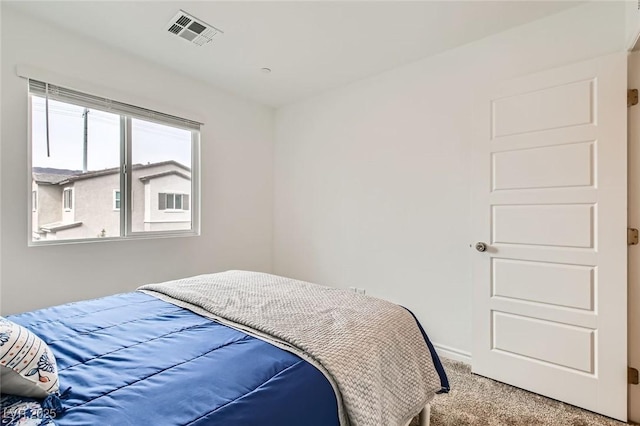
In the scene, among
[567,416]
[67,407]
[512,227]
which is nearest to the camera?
[67,407]

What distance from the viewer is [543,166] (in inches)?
77.0

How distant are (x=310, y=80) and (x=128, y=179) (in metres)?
1.90

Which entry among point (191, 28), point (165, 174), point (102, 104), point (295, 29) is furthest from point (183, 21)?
point (165, 174)

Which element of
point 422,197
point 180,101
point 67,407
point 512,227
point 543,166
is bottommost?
point 67,407

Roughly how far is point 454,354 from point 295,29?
2.73m

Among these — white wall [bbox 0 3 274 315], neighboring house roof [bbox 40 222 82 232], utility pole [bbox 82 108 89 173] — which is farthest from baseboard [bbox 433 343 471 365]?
utility pole [bbox 82 108 89 173]

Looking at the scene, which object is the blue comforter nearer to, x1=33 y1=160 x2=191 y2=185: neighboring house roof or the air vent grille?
x1=33 y1=160 x2=191 y2=185: neighboring house roof

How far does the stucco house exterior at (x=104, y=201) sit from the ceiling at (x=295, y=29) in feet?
3.34

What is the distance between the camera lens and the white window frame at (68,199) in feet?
7.50

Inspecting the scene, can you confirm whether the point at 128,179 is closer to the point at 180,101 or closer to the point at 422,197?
the point at 180,101

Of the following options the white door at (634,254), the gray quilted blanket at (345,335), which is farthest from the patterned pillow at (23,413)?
the white door at (634,254)

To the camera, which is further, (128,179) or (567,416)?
(128,179)

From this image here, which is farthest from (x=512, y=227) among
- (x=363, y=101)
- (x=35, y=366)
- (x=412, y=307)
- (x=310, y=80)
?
(x=35, y=366)

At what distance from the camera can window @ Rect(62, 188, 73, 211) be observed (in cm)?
229
